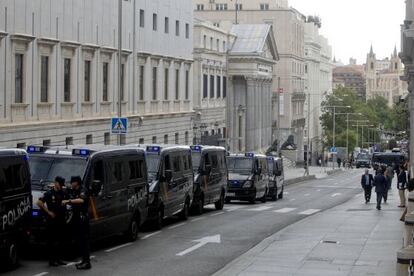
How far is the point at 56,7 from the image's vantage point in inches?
1654

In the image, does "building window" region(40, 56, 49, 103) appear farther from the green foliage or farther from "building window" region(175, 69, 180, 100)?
the green foliage

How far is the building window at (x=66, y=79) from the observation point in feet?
144

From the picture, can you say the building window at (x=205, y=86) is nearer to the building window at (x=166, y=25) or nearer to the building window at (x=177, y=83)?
the building window at (x=177, y=83)

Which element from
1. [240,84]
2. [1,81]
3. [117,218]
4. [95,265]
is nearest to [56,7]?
[1,81]

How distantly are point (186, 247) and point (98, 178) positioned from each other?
2.71 m

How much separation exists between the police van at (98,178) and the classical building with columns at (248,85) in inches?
2296

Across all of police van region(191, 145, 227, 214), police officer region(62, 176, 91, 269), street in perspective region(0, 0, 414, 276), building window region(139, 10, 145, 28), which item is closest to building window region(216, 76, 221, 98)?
street in perspective region(0, 0, 414, 276)

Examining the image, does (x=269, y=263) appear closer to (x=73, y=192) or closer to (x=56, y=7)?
(x=73, y=192)

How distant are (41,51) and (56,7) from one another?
2.32 meters

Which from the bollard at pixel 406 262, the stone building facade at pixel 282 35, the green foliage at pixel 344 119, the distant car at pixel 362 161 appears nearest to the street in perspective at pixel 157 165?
the bollard at pixel 406 262

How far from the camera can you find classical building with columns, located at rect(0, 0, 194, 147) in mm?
38469

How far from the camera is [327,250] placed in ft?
65.6

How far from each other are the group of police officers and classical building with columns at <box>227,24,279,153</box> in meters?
62.6

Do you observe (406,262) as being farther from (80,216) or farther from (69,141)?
(69,141)
